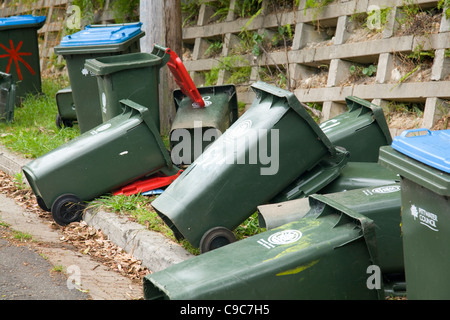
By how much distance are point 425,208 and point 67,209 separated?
3.52 m

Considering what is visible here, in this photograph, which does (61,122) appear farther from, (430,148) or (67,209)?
(430,148)

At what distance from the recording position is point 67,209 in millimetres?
5527

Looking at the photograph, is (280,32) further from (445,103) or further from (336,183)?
(336,183)

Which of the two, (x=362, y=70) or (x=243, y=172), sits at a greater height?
(x=362, y=70)

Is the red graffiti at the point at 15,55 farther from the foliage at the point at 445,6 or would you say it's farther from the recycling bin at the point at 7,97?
the foliage at the point at 445,6

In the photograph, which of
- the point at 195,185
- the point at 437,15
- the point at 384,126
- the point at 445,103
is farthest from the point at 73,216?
the point at 437,15

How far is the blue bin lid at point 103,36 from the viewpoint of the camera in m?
6.91

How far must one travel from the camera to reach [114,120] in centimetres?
562

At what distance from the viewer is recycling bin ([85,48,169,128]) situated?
20.0 ft

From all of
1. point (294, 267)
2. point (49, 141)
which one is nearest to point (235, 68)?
point (49, 141)

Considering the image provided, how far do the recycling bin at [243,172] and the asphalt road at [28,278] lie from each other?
Result: 847 mm

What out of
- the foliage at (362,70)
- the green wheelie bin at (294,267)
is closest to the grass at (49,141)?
the green wheelie bin at (294,267)

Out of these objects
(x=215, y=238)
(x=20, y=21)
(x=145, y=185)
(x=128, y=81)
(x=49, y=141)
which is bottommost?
(x=49, y=141)
